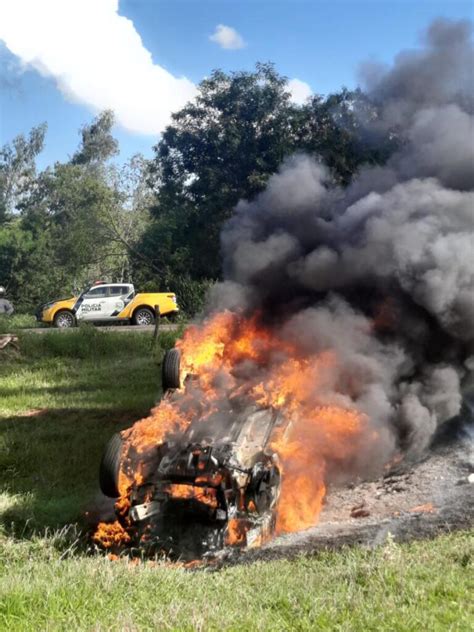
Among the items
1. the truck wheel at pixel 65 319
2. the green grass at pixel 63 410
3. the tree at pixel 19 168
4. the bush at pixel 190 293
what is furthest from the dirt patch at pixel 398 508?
the tree at pixel 19 168

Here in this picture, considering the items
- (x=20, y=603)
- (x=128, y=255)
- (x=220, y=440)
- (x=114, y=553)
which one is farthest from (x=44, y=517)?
(x=128, y=255)

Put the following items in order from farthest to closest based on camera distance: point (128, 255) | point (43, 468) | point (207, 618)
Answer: point (128, 255) → point (43, 468) → point (207, 618)

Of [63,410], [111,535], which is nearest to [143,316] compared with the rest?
[63,410]

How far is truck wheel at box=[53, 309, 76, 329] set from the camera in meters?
27.5

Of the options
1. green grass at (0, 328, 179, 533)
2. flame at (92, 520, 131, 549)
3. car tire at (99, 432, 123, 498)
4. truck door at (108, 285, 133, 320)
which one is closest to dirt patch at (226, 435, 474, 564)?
flame at (92, 520, 131, 549)

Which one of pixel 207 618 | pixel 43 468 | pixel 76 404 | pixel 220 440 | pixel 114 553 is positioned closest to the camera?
pixel 207 618

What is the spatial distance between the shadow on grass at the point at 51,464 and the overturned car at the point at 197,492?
1.09m

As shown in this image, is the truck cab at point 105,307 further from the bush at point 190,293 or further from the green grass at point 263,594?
the green grass at point 263,594

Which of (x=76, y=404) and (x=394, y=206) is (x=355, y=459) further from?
(x=76, y=404)

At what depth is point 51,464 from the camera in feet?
34.0

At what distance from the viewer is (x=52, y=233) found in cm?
4609

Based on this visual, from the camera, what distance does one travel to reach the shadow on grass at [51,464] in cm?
824

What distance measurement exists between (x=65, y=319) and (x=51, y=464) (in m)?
17.9

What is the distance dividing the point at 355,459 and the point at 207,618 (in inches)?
203
